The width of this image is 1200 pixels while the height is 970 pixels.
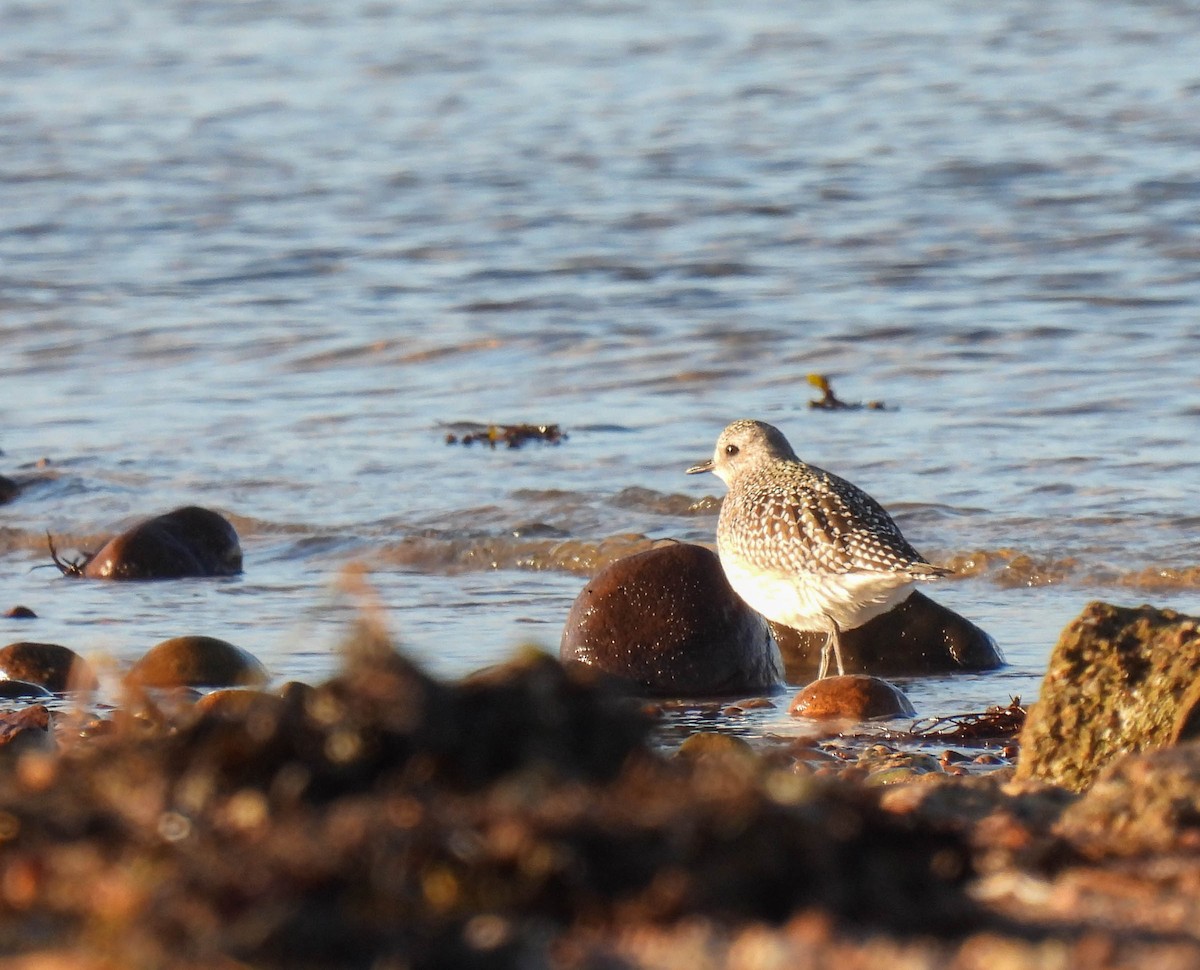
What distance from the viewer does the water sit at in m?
8.99

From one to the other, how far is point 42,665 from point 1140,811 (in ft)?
15.2

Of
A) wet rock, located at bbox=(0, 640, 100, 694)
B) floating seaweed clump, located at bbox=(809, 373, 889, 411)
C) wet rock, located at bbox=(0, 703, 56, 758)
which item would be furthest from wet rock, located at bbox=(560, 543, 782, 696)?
floating seaweed clump, located at bbox=(809, 373, 889, 411)

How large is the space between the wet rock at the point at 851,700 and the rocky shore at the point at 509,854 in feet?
11.1

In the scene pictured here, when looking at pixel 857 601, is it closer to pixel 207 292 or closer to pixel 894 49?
pixel 207 292

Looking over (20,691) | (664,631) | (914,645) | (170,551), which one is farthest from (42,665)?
(914,645)

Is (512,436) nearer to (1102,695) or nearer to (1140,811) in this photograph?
(1102,695)

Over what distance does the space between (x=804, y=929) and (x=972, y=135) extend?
58.2 ft

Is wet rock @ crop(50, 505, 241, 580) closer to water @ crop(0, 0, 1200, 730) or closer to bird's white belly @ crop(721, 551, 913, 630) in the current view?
water @ crop(0, 0, 1200, 730)

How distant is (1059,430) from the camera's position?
10672mm

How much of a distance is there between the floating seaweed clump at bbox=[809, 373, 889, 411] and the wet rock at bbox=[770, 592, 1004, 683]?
3.99 m

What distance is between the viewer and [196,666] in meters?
6.61

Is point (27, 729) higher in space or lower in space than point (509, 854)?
lower

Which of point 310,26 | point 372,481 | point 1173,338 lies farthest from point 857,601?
point 310,26

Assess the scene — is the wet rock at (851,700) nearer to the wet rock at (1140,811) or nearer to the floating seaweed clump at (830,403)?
the wet rock at (1140,811)
